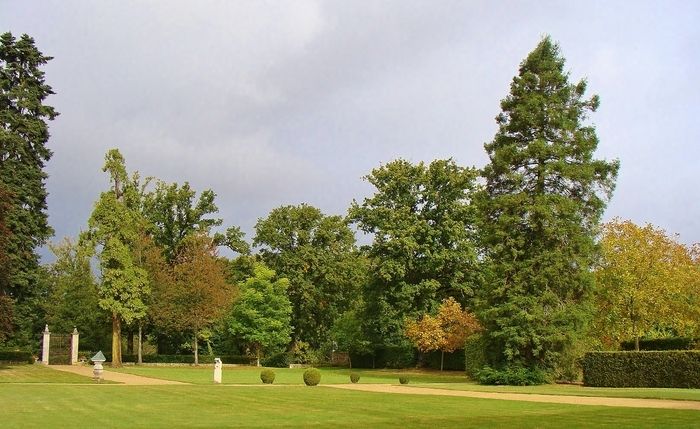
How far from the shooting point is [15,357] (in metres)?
46.8

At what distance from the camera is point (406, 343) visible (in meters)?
53.3

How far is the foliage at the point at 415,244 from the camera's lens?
51.5 meters

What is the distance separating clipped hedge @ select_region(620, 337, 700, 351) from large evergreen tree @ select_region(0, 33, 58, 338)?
133ft

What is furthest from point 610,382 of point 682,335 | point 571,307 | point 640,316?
point 682,335

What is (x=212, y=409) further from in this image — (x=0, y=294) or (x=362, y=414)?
(x=0, y=294)

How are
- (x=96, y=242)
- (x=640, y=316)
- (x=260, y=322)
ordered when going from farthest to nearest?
(x=260, y=322) < (x=96, y=242) < (x=640, y=316)

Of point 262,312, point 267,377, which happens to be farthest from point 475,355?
point 262,312

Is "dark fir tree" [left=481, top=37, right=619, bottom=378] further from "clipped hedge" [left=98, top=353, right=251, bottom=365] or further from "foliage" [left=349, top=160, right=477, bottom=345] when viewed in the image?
"clipped hedge" [left=98, top=353, right=251, bottom=365]

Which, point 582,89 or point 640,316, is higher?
point 582,89

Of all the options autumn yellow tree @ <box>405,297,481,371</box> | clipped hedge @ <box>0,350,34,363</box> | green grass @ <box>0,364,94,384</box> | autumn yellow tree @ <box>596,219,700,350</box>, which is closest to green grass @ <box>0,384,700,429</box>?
green grass @ <box>0,364,94,384</box>

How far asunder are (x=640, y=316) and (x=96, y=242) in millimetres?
38500

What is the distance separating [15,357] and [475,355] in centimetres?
3213

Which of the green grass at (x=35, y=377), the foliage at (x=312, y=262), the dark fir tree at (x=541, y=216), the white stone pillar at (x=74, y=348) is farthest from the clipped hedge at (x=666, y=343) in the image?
the white stone pillar at (x=74, y=348)

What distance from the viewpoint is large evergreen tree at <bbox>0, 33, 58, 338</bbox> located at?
45.2 meters
